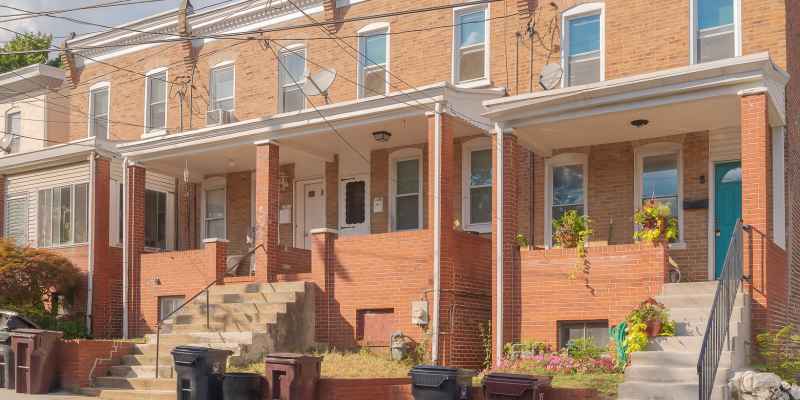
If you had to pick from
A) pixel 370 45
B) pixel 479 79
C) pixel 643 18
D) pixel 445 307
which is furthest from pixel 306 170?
pixel 643 18

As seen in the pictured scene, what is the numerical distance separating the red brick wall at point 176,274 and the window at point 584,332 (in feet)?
25.3

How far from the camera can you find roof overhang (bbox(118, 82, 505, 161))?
57.4 feet

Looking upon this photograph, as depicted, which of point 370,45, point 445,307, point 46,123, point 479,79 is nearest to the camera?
point 445,307

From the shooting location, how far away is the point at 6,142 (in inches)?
1139

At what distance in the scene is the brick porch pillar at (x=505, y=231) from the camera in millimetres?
16625

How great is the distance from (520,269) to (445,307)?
4.87ft

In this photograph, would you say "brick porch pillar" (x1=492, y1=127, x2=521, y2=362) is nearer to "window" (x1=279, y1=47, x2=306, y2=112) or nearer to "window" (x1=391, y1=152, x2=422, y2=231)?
"window" (x1=391, y1=152, x2=422, y2=231)

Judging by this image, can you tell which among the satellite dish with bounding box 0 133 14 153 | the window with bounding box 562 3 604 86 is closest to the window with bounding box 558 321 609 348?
the window with bounding box 562 3 604 86

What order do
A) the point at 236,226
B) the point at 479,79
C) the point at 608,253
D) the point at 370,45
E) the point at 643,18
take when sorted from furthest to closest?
the point at 236,226 < the point at 370,45 < the point at 479,79 < the point at 643,18 < the point at 608,253

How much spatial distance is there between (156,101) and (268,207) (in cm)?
753

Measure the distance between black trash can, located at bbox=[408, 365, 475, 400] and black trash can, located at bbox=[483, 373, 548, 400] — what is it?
0.50 m

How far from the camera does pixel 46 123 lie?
28547mm

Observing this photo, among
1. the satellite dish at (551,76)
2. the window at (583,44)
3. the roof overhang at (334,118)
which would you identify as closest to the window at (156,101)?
the roof overhang at (334,118)

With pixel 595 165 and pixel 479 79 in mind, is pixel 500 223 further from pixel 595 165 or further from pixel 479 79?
pixel 479 79
